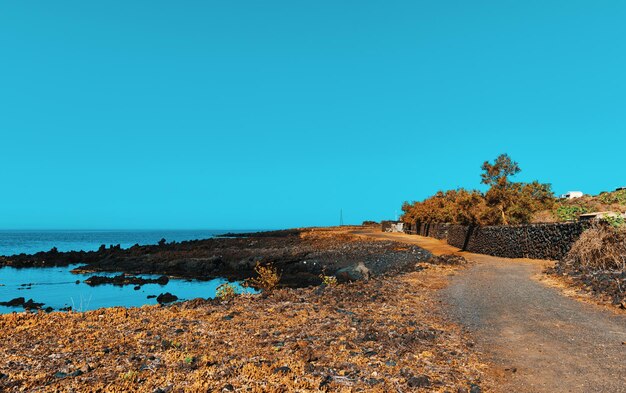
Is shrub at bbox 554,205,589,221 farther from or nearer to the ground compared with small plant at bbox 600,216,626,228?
farther from the ground

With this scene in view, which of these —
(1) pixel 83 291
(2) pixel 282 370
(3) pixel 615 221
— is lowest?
(1) pixel 83 291

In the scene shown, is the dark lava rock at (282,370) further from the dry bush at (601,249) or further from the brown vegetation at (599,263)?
the dry bush at (601,249)

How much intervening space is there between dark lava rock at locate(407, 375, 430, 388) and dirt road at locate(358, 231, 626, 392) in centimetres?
119

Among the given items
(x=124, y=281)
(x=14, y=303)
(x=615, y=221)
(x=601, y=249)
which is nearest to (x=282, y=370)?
(x=601, y=249)

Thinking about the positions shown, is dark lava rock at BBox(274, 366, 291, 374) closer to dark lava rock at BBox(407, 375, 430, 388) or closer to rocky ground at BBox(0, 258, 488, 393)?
rocky ground at BBox(0, 258, 488, 393)

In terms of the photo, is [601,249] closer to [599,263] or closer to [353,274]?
[599,263]

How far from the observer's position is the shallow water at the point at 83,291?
78.4 ft

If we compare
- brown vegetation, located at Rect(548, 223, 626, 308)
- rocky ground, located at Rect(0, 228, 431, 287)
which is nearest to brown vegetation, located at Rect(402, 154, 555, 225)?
rocky ground, located at Rect(0, 228, 431, 287)

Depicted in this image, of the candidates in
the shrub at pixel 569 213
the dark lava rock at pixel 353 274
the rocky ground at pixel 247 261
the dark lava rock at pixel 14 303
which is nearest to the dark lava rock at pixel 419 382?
the dark lava rock at pixel 353 274

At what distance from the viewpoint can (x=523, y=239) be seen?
26391 millimetres

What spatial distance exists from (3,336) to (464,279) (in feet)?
53.2

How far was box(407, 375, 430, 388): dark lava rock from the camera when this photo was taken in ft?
21.1

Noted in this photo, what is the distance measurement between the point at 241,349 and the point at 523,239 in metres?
23.4

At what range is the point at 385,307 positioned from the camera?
39.6 feet
